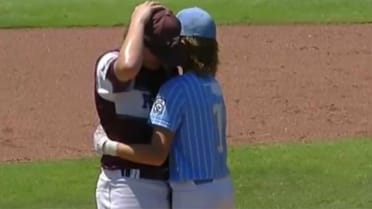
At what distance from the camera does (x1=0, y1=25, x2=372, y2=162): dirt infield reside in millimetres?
13195

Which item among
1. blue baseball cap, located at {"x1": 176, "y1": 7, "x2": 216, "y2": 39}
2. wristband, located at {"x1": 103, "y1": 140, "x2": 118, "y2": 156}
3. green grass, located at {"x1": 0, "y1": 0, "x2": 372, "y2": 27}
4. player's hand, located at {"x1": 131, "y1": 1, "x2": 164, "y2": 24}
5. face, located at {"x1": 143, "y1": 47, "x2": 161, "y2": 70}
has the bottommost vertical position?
green grass, located at {"x1": 0, "y1": 0, "x2": 372, "y2": 27}

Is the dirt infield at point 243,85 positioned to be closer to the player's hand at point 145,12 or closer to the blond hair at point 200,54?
the blond hair at point 200,54

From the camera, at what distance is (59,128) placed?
13.6 meters

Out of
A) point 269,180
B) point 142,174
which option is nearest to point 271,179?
point 269,180

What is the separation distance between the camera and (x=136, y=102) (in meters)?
4.88

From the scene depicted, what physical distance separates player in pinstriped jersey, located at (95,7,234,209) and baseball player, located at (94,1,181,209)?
6 centimetres

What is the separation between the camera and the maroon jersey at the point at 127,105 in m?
4.85

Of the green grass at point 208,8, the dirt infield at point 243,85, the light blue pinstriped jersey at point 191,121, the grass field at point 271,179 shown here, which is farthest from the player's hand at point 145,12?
the green grass at point 208,8

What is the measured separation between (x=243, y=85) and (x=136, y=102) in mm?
11210

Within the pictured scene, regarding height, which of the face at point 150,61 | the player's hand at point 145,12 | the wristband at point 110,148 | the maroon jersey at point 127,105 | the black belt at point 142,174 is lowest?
the black belt at point 142,174

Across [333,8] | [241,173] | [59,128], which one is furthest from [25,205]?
[333,8]

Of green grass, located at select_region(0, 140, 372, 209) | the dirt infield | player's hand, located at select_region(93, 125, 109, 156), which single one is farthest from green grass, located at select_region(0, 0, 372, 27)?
player's hand, located at select_region(93, 125, 109, 156)

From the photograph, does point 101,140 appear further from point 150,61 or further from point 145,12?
point 145,12

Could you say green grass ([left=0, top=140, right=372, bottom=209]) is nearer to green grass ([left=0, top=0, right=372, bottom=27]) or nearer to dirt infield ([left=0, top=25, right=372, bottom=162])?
dirt infield ([left=0, top=25, right=372, bottom=162])
